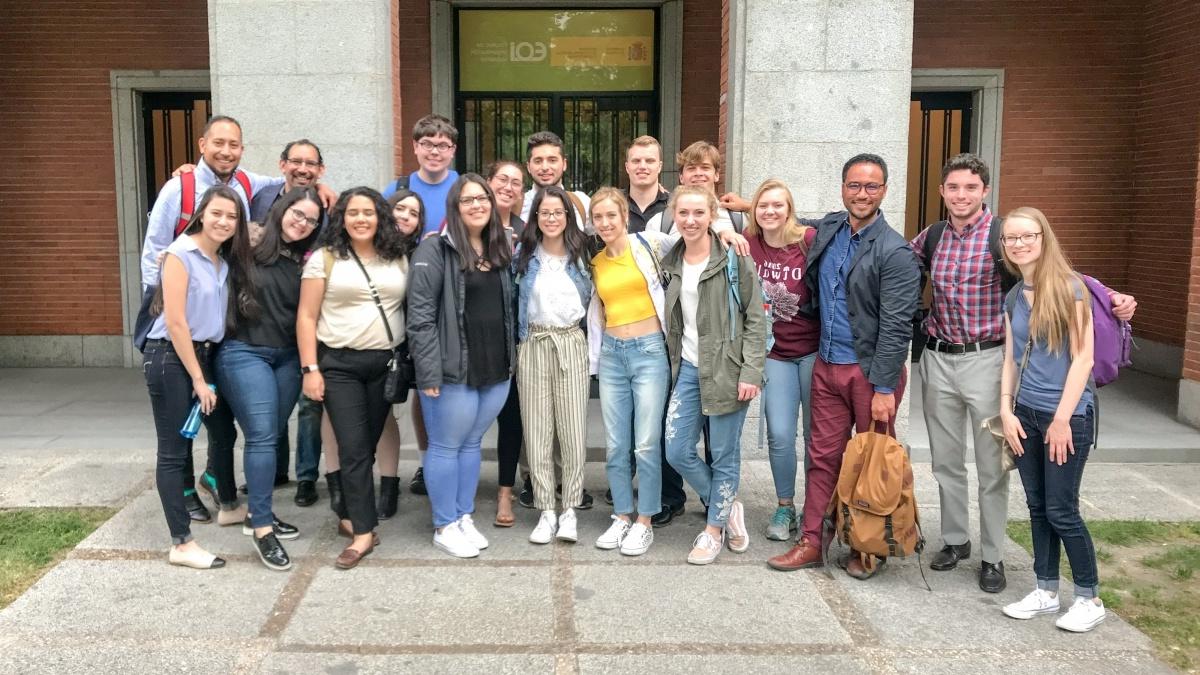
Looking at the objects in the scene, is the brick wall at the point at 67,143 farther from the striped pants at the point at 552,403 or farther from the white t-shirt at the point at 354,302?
the striped pants at the point at 552,403

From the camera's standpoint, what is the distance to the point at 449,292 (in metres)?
4.46

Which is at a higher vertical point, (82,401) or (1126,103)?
(1126,103)

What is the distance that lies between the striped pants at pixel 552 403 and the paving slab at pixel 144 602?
1.33m

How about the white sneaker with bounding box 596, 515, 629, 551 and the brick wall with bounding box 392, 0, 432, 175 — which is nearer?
the white sneaker with bounding box 596, 515, 629, 551

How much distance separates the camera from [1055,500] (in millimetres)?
3855

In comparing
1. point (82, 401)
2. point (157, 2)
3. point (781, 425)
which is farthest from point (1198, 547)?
point (157, 2)

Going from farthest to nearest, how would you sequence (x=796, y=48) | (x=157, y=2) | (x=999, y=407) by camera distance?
(x=157, y=2) < (x=796, y=48) < (x=999, y=407)

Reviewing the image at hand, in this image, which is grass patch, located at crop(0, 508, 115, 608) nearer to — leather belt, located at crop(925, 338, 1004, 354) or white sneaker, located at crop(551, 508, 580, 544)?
white sneaker, located at crop(551, 508, 580, 544)

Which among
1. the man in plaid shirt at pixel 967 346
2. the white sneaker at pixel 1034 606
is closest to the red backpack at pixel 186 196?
the man in plaid shirt at pixel 967 346

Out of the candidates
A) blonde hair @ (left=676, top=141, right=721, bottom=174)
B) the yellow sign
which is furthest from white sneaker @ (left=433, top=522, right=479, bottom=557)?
the yellow sign

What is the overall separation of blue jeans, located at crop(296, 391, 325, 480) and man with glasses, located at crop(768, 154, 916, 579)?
264cm

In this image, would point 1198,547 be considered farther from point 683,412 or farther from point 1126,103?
point 1126,103

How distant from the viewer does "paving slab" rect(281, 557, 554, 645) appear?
377 cm

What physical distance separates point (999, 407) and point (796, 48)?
310 centimetres
